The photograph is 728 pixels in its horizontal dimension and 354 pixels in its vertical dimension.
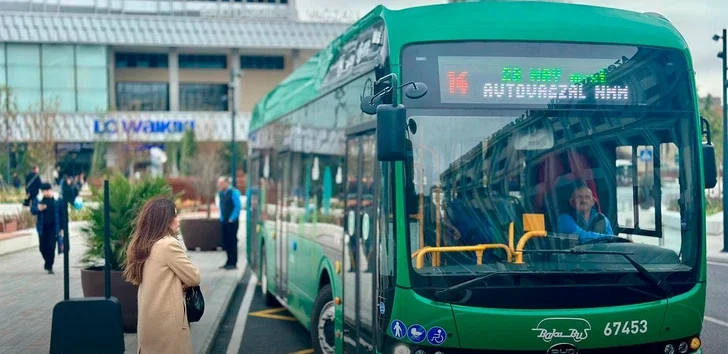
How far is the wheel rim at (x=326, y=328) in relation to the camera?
813cm

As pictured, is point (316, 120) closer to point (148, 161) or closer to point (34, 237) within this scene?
point (34, 237)

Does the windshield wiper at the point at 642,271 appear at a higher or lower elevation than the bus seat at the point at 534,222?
lower

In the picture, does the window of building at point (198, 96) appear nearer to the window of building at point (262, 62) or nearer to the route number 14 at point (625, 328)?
the window of building at point (262, 62)

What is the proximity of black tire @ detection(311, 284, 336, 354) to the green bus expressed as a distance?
156 centimetres

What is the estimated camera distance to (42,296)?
13.8 metres

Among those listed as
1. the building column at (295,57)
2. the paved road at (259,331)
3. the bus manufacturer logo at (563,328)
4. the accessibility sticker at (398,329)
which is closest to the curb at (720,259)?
the paved road at (259,331)

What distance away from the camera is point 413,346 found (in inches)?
228

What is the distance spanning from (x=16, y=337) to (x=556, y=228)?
22.0 feet

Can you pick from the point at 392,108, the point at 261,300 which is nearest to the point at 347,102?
the point at 392,108

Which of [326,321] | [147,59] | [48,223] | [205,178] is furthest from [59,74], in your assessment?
[326,321]

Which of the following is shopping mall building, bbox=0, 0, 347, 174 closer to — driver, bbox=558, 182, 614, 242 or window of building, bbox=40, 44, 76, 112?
window of building, bbox=40, 44, 76, 112

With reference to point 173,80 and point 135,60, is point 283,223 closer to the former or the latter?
point 173,80

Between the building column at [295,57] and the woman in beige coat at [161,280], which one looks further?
the building column at [295,57]

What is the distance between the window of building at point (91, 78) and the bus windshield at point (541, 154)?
2379 inches
